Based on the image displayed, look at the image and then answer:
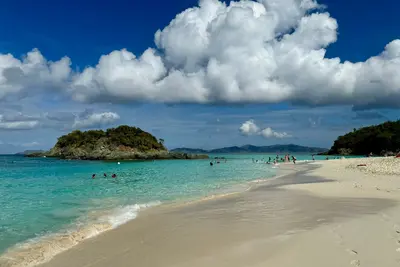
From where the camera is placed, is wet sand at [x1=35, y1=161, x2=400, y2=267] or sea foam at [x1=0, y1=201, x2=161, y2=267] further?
sea foam at [x1=0, y1=201, x2=161, y2=267]

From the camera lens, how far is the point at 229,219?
1302cm

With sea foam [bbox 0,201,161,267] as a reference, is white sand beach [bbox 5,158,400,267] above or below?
above

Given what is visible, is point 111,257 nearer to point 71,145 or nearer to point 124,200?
point 124,200

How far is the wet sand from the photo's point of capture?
25.2 feet

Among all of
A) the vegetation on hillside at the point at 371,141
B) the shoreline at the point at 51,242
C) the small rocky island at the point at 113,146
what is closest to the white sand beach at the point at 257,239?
the shoreline at the point at 51,242

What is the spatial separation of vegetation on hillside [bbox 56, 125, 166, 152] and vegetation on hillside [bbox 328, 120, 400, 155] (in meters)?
102

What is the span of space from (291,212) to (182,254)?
21.8ft

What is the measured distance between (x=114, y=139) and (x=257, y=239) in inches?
5461

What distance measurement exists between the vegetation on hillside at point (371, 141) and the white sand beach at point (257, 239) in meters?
151

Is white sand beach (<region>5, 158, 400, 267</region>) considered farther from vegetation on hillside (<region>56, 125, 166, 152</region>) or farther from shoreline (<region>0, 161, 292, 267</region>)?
vegetation on hillside (<region>56, 125, 166, 152</region>)

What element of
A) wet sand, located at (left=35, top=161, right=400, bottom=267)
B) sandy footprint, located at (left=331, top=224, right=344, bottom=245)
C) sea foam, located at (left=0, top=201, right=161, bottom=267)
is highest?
sandy footprint, located at (left=331, top=224, right=344, bottom=245)

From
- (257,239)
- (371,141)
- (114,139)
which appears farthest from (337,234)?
(371,141)

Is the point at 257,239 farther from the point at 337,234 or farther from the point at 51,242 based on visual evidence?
the point at 51,242

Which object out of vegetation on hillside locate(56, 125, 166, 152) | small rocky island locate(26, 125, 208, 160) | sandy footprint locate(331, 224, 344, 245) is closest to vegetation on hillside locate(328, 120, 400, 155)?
small rocky island locate(26, 125, 208, 160)
